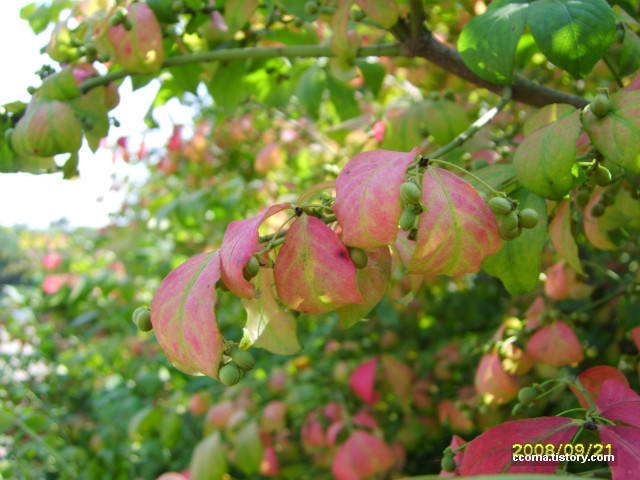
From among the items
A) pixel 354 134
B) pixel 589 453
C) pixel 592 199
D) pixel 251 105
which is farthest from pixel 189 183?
pixel 589 453

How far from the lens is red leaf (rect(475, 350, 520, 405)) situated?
2.93ft

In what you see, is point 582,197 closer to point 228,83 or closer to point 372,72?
point 372,72

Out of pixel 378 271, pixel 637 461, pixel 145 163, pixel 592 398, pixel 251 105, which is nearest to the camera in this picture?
pixel 637 461

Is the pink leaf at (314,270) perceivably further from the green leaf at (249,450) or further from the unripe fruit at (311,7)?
the green leaf at (249,450)

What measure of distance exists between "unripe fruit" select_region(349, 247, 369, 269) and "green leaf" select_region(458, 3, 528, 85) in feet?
1.03

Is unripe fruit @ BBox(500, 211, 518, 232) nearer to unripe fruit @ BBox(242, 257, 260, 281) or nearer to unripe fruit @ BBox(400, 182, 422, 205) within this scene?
unripe fruit @ BBox(400, 182, 422, 205)

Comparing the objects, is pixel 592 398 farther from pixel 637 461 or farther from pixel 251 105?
pixel 251 105

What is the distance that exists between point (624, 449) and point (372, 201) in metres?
0.31

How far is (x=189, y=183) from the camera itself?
9.47ft

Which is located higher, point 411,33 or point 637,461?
point 411,33

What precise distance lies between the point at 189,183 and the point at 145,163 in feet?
1.72

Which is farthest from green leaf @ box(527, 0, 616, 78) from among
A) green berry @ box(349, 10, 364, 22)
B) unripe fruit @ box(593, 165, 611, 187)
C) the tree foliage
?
green berry @ box(349, 10, 364, 22)

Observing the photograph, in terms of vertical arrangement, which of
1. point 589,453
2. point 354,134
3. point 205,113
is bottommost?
point 205,113

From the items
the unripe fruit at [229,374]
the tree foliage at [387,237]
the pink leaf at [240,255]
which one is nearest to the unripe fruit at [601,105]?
the tree foliage at [387,237]
